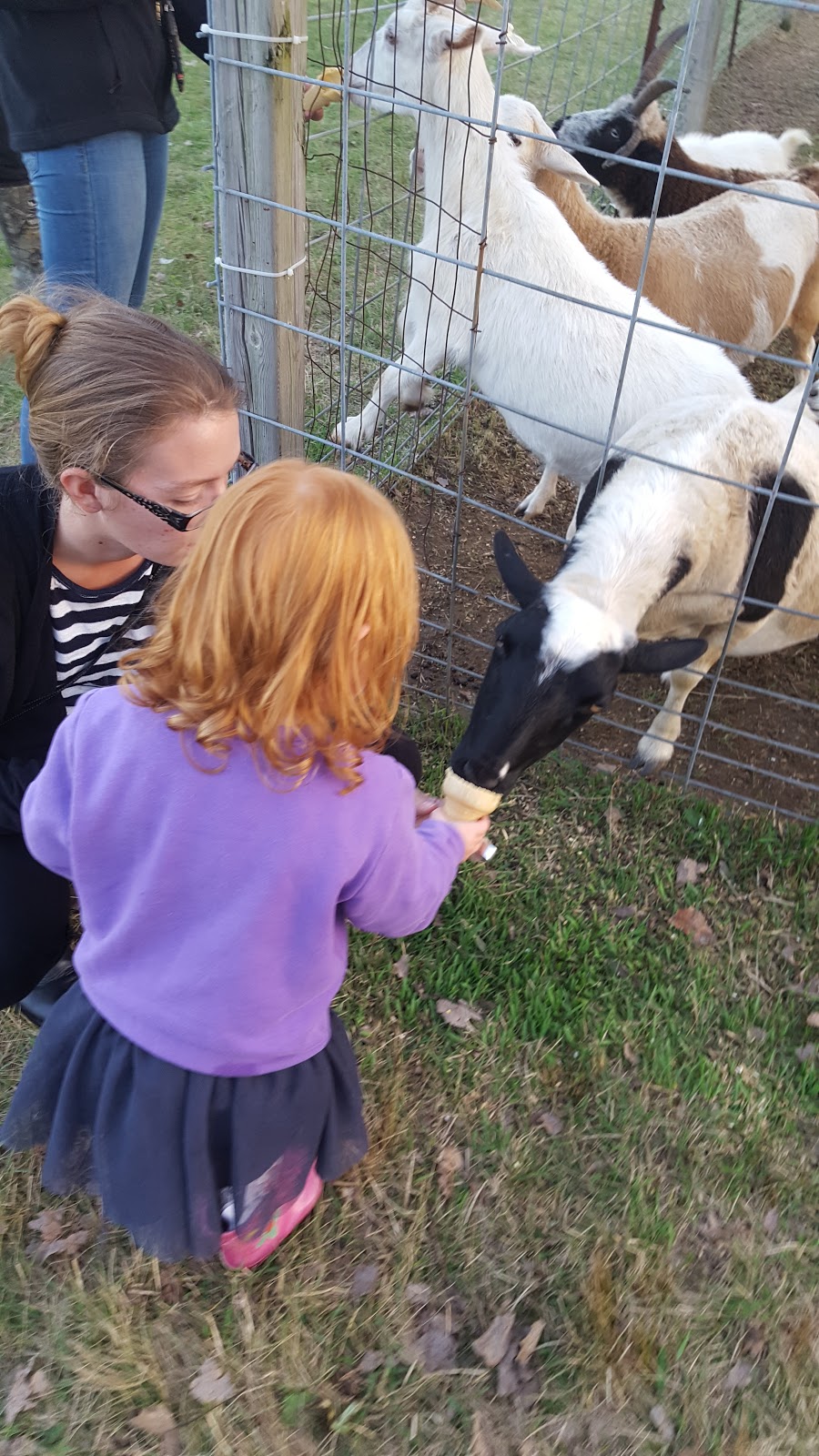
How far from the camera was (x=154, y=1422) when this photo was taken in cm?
195

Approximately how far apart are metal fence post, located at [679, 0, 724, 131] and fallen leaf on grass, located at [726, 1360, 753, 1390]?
385 inches

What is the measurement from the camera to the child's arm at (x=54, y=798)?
1.53m

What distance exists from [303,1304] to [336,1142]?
0.38 meters

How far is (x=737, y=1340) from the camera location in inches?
84.7

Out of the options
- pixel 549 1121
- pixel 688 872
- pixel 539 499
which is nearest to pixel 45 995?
pixel 549 1121

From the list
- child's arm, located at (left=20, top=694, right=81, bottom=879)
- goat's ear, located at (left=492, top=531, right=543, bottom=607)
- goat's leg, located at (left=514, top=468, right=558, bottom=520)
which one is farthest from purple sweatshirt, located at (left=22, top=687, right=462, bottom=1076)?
goat's leg, located at (left=514, top=468, right=558, bottom=520)

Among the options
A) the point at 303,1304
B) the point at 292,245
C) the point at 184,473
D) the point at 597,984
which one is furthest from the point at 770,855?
the point at 292,245

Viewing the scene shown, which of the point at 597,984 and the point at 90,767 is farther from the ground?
the point at 90,767

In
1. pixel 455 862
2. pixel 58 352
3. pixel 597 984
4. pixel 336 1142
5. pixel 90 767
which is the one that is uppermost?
pixel 58 352

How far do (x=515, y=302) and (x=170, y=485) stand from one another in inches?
95.3

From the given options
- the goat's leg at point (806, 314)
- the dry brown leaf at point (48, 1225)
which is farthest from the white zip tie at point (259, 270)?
the goat's leg at point (806, 314)

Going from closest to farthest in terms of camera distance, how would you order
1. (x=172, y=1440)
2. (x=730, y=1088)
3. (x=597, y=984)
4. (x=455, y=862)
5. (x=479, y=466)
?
(x=455, y=862) < (x=172, y=1440) < (x=730, y=1088) < (x=597, y=984) < (x=479, y=466)

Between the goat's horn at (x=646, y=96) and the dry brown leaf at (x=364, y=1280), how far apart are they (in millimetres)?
6716

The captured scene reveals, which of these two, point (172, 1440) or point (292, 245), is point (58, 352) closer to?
point (292, 245)
